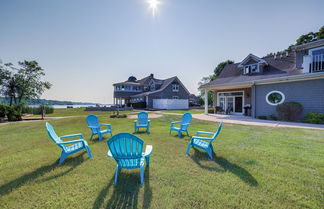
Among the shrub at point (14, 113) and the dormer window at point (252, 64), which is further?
the dormer window at point (252, 64)

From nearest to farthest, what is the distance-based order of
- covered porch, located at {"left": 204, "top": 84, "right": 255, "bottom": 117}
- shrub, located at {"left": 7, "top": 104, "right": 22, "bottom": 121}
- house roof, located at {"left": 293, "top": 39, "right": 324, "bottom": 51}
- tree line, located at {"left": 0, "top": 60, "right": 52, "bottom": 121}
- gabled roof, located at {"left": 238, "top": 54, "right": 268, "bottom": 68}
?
1. house roof, located at {"left": 293, "top": 39, "right": 324, "bottom": 51}
2. shrub, located at {"left": 7, "top": 104, "right": 22, "bottom": 121}
3. gabled roof, located at {"left": 238, "top": 54, "right": 268, "bottom": 68}
4. covered porch, located at {"left": 204, "top": 84, "right": 255, "bottom": 117}
5. tree line, located at {"left": 0, "top": 60, "right": 52, "bottom": 121}

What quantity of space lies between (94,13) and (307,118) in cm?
1720

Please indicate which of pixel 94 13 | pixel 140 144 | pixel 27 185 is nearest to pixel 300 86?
pixel 140 144

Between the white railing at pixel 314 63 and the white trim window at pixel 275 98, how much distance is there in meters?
2.27

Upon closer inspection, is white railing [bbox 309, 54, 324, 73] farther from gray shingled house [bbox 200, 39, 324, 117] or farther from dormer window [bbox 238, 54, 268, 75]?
dormer window [bbox 238, 54, 268, 75]

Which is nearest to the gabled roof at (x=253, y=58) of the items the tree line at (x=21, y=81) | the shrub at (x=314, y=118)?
the shrub at (x=314, y=118)

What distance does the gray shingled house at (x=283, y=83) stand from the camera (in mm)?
9289

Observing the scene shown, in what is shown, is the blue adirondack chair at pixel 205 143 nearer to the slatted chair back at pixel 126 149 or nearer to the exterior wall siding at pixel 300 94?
the slatted chair back at pixel 126 149

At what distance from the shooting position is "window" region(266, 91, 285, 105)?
10.5 metres

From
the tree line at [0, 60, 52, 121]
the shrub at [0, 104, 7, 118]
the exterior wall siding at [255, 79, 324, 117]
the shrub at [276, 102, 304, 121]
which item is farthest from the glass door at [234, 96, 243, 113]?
the tree line at [0, 60, 52, 121]

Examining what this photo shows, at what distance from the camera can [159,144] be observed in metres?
5.09

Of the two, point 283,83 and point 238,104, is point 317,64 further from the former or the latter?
point 238,104

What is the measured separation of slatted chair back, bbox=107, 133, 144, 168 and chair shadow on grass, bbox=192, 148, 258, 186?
175cm

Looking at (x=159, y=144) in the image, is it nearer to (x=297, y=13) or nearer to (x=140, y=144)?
(x=140, y=144)
